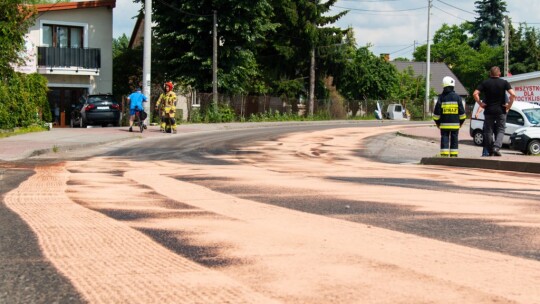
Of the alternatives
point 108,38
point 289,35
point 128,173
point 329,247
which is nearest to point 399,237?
point 329,247

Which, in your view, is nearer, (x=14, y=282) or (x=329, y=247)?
(x=14, y=282)

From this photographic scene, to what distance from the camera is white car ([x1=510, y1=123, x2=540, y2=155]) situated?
20156 mm

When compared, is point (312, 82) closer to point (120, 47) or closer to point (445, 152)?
point (120, 47)

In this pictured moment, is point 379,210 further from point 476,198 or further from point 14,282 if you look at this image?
point 14,282

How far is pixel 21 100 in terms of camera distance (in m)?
24.0

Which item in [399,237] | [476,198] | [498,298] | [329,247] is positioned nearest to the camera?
[498,298]

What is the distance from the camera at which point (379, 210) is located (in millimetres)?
7039

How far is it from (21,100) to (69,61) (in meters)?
14.5

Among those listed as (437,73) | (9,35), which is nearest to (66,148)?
(9,35)

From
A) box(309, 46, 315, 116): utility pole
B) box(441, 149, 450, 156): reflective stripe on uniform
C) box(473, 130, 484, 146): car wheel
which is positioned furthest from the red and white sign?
box(441, 149, 450, 156): reflective stripe on uniform

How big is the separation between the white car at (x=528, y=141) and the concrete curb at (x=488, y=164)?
265 inches

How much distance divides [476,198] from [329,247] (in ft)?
11.4

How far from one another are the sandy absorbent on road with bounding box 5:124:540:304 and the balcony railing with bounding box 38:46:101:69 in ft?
97.4

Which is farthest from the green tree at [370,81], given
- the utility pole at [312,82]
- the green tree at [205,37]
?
the green tree at [205,37]
